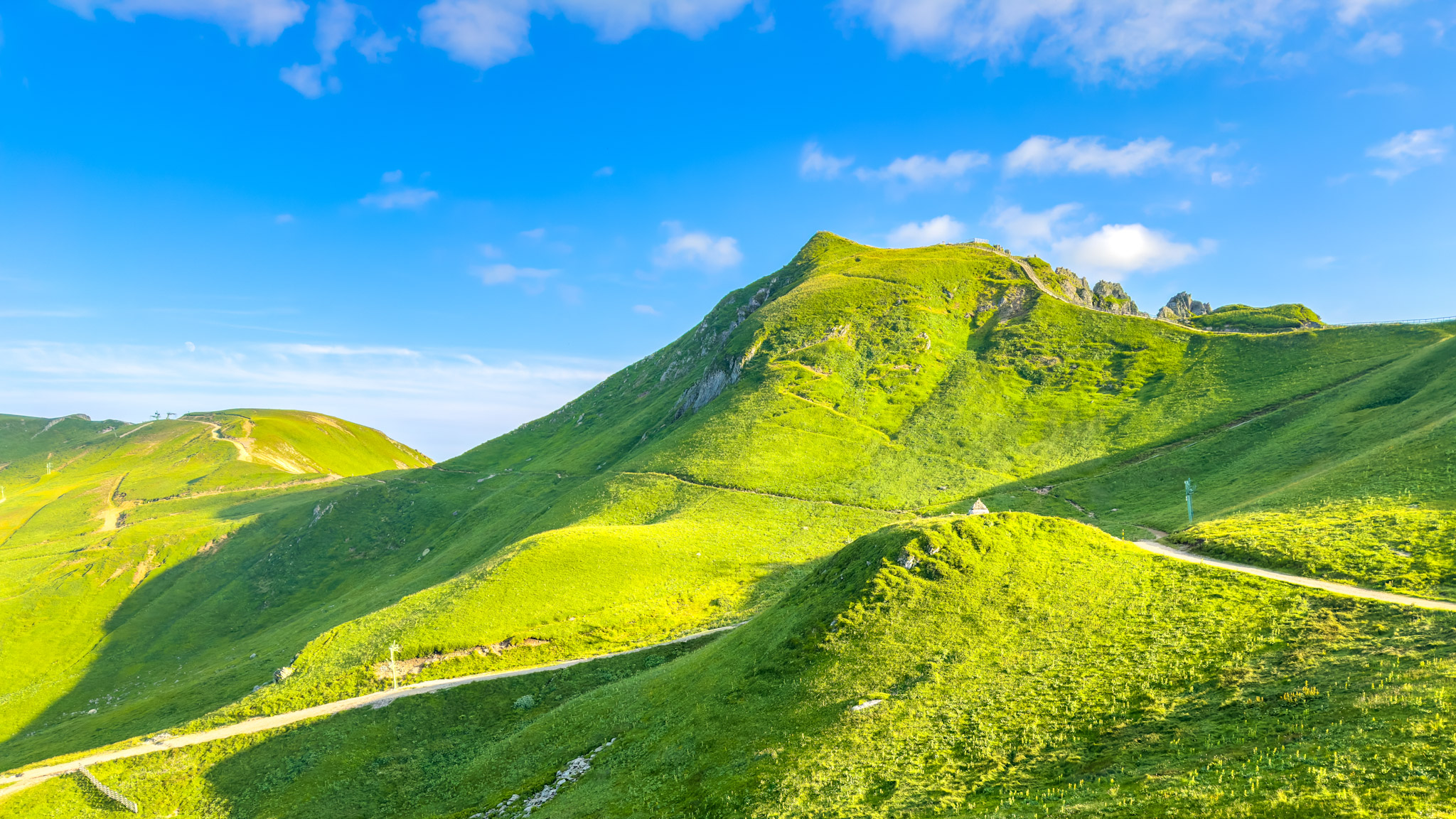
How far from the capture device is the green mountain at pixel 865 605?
23516 millimetres

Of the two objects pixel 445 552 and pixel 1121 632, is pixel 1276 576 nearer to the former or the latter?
pixel 1121 632

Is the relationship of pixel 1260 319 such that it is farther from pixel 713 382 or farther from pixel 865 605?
pixel 865 605

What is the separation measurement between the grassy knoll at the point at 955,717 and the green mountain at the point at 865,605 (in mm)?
187

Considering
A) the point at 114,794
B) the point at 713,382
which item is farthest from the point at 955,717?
the point at 713,382

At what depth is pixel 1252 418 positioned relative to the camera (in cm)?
9531

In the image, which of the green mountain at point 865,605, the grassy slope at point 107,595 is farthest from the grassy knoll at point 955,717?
the grassy slope at point 107,595

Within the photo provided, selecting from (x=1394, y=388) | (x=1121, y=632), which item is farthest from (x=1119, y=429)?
(x=1121, y=632)

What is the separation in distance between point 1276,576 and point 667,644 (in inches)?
1741

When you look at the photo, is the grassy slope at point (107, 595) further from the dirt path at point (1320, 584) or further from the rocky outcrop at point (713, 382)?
the dirt path at point (1320, 584)

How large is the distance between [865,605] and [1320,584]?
83.1 feet

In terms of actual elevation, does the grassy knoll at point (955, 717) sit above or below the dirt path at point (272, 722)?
above

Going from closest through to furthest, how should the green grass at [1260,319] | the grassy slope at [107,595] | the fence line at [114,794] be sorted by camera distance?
the fence line at [114,794] < the grassy slope at [107,595] < the green grass at [1260,319]

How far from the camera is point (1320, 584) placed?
3406cm

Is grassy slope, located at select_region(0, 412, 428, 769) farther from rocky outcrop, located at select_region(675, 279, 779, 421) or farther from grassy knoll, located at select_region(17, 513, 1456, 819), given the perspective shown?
rocky outcrop, located at select_region(675, 279, 779, 421)
